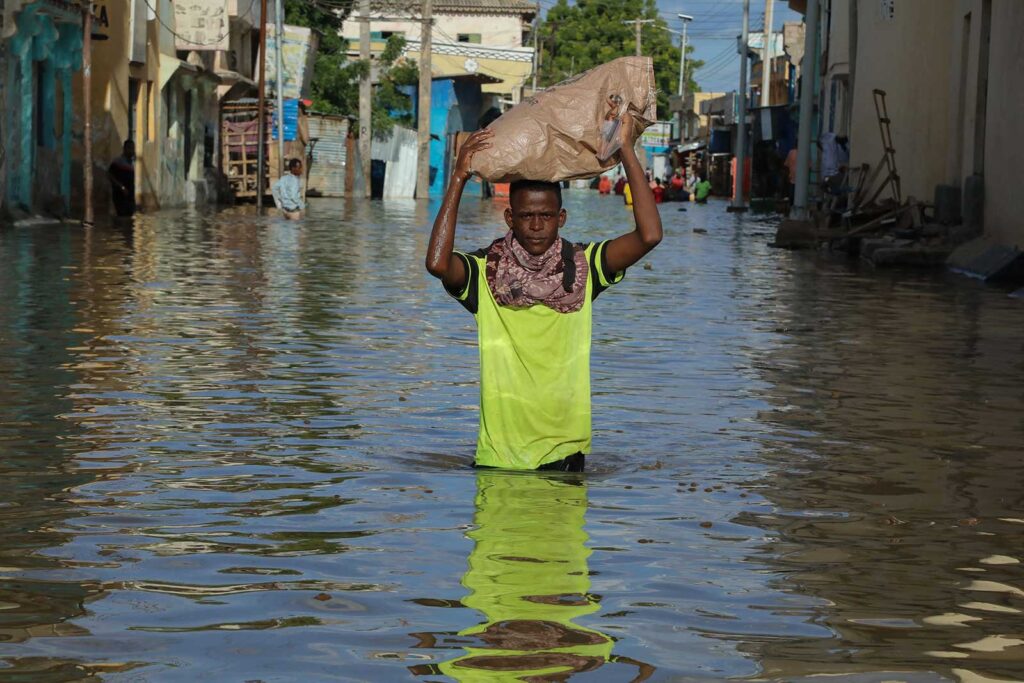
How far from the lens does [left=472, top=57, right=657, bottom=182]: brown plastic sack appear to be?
5.73 meters

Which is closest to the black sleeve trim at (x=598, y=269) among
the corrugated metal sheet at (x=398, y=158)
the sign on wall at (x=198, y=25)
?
the sign on wall at (x=198, y=25)

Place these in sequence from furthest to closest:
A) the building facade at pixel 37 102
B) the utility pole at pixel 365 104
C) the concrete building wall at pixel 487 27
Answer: the concrete building wall at pixel 487 27 → the utility pole at pixel 365 104 → the building facade at pixel 37 102

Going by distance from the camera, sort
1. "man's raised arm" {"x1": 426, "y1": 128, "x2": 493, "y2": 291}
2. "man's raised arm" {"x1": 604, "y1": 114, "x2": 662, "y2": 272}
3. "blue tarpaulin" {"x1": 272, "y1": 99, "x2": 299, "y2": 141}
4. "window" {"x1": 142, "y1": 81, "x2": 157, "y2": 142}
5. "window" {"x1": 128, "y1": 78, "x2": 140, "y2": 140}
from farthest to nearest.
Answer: "blue tarpaulin" {"x1": 272, "y1": 99, "x2": 299, "y2": 141}, "window" {"x1": 142, "y1": 81, "x2": 157, "y2": 142}, "window" {"x1": 128, "y1": 78, "x2": 140, "y2": 140}, "man's raised arm" {"x1": 604, "y1": 114, "x2": 662, "y2": 272}, "man's raised arm" {"x1": 426, "y1": 128, "x2": 493, "y2": 291}

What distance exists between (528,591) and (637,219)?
1566 millimetres

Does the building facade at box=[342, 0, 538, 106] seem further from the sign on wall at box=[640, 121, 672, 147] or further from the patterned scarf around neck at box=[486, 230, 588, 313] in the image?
the patterned scarf around neck at box=[486, 230, 588, 313]

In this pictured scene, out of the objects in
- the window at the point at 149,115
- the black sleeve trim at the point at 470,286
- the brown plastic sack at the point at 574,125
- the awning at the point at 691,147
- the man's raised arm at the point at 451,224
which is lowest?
the black sleeve trim at the point at 470,286

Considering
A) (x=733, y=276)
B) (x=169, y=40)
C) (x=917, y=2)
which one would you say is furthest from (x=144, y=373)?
(x=169, y=40)

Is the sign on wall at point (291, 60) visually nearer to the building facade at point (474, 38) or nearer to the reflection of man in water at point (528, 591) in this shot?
the building facade at point (474, 38)

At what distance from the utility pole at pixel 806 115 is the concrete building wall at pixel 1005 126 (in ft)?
31.9

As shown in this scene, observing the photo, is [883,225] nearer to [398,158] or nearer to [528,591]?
[528,591]

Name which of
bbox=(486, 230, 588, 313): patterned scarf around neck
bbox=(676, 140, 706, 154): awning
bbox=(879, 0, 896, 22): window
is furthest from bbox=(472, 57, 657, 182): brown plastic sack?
bbox=(676, 140, 706, 154): awning

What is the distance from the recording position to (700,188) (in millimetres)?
61312

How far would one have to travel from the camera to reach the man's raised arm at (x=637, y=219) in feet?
18.7

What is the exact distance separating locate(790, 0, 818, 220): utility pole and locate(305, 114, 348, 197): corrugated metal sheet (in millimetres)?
23798
